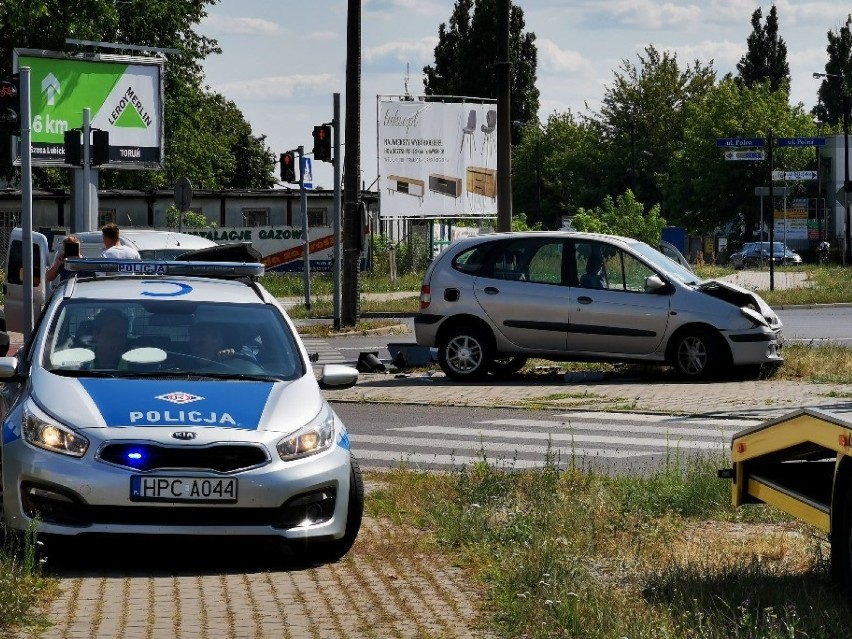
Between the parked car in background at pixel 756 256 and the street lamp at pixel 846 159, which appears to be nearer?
the street lamp at pixel 846 159

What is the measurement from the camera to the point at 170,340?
9273mm

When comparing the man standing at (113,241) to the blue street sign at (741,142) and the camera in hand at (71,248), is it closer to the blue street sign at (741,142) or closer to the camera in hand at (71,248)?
the camera in hand at (71,248)

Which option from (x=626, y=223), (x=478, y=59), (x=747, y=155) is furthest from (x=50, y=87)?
(x=478, y=59)

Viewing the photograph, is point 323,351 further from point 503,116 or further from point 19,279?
point 503,116

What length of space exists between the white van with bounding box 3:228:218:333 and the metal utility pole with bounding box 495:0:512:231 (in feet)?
17.9

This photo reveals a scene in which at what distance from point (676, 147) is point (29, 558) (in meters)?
94.6

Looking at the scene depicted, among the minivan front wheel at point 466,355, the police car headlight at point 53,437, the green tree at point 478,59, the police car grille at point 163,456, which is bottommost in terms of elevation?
the minivan front wheel at point 466,355

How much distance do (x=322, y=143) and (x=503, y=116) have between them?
3403 mm

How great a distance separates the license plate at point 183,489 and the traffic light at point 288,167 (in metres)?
23.6

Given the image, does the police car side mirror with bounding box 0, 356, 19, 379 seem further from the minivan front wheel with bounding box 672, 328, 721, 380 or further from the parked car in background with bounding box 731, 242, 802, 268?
the parked car in background with bounding box 731, 242, 802, 268

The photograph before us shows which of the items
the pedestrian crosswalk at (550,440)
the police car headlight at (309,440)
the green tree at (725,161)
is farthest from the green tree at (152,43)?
the police car headlight at (309,440)

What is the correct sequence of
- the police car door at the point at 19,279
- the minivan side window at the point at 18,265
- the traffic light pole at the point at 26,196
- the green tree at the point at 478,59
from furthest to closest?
the green tree at the point at 478,59 → the minivan side window at the point at 18,265 → the police car door at the point at 19,279 → the traffic light pole at the point at 26,196

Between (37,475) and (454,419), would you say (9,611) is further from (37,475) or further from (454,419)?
(454,419)

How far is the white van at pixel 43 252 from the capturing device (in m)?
22.3
